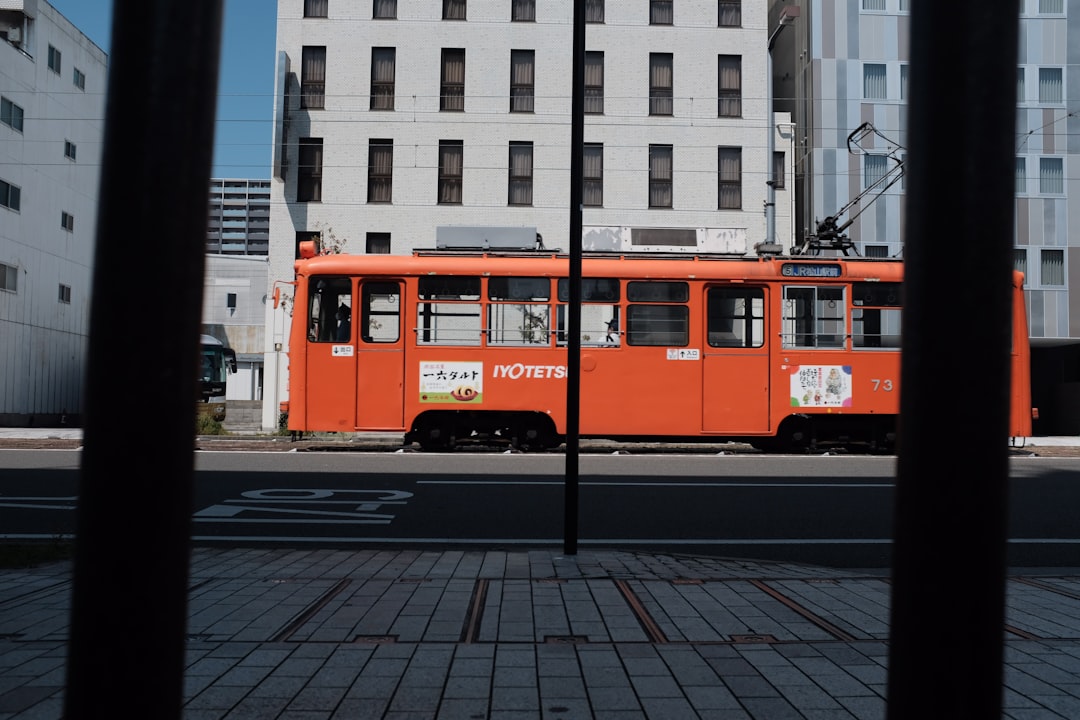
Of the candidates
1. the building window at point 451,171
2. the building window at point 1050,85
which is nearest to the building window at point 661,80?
the building window at point 451,171

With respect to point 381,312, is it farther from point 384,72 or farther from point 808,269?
point 384,72

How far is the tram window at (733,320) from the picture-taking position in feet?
54.4

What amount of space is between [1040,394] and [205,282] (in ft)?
124

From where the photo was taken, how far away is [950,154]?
118 cm

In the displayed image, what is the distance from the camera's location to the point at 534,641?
15.1ft

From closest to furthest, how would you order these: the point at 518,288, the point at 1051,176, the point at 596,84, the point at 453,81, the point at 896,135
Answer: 1. the point at 518,288
2. the point at 453,81
3. the point at 596,84
4. the point at 1051,176
5. the point at 896,135

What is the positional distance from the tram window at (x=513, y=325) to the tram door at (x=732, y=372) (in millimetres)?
2937

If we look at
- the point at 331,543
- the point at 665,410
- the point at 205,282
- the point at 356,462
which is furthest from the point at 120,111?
the point at 665,410

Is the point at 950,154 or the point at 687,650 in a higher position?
the point at 950,154

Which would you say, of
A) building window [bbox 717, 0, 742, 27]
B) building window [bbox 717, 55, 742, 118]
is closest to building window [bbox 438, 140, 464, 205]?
building window [bbox 717, 55, 742, 118]

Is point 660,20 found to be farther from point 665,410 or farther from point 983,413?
point 983,413

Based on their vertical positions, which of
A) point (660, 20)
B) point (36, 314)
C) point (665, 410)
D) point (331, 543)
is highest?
point (660, 20)

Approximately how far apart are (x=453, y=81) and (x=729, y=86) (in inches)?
354

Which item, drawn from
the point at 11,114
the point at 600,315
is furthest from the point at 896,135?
the point at 11,114
